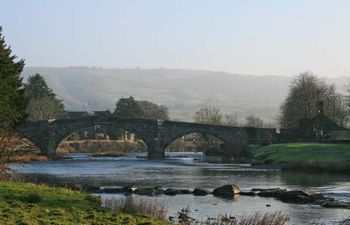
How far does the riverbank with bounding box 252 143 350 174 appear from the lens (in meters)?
60.3

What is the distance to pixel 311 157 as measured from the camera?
69.2m

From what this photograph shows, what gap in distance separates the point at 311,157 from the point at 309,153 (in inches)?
137

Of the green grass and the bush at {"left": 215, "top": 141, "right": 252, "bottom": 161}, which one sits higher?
the bush at {"left": 215, "top": 141, "right": 252, "bottom": 161}

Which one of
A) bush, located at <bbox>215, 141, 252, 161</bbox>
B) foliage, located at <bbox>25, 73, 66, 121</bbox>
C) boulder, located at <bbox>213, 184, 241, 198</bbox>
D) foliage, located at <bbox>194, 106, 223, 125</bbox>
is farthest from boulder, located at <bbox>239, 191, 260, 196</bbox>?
foliage, located at <bbox>25, 73, 66, 121</bbox>

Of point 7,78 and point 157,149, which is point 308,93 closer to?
point 157,149

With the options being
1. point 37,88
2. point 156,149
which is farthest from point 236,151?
point 37,88

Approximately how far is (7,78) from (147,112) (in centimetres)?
13439

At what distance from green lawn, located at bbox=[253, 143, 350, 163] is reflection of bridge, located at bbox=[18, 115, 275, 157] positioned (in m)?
26.9

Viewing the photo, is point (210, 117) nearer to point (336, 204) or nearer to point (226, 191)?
point (226, 191)

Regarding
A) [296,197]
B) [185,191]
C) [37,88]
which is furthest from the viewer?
[37,88]

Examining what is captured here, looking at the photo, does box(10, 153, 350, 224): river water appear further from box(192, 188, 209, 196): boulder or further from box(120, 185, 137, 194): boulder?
box(120, 185, 137, 194): boulder

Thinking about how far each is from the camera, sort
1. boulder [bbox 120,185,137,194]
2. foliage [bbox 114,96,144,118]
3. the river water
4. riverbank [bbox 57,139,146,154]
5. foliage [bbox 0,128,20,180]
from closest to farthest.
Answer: the river water
foliage [bbox 0,128,20,180]
boulder [bbox 120,185,137,194]
riverbank [bbox 57,139,146,154]
foliage [bbox 114,96,144,118]

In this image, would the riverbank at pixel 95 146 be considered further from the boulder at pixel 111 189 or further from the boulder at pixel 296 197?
the boulder at pixel 296 197

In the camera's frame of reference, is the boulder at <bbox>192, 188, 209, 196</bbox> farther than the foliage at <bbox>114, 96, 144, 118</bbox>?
No
